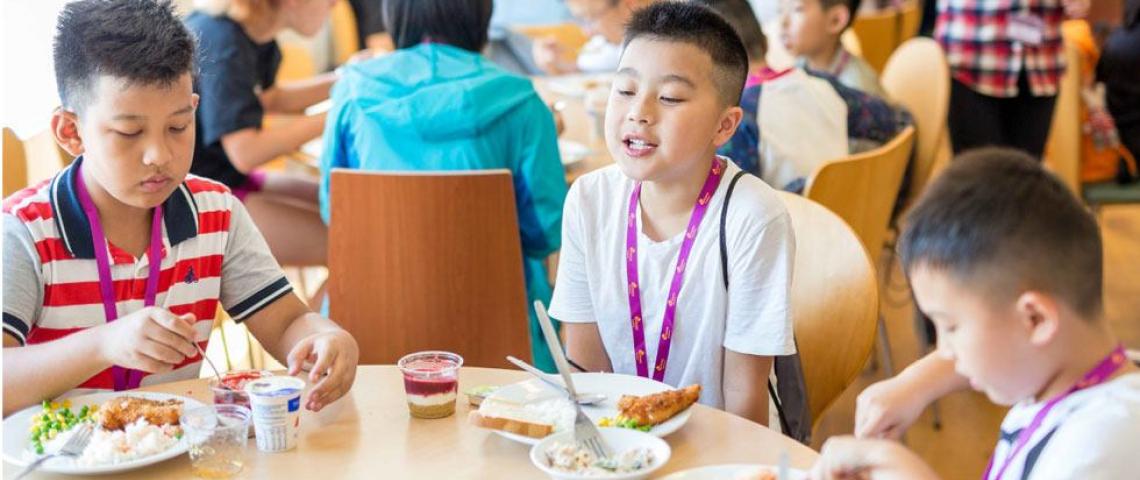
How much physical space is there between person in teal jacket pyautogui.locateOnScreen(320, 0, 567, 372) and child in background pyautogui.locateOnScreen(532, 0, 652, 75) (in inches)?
44.6

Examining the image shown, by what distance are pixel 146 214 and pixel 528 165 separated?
3.44 feet

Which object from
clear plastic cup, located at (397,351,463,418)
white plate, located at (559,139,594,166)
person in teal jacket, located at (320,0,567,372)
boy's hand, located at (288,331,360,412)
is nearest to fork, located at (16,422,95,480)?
boy's hand, located at (288,331,360,412)

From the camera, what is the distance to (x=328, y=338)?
5.31 feet

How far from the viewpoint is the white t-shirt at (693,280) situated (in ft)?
5.90

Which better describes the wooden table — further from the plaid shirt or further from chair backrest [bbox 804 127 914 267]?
the plaid shirt

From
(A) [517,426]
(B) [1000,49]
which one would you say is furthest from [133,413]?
(B) [1000,49]

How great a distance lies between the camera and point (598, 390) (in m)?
1.59

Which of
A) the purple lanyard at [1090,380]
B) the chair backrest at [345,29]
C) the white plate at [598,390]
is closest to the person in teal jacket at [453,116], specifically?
the white plate at [598,390]

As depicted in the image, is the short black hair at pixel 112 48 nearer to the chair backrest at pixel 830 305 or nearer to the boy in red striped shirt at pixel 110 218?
the boy in red striped shirt at pixel 110 218

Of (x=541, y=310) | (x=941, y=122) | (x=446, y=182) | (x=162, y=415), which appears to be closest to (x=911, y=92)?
(x=941, y=122)

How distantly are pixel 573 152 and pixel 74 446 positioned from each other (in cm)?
187

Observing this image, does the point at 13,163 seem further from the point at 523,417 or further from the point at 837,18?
the point at 837,18

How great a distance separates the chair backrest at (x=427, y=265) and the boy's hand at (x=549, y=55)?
6.52 feet

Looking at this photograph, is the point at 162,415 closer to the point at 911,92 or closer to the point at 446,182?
the point at 446,182
